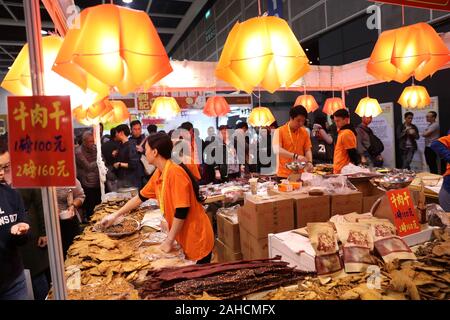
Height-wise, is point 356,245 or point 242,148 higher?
point 242,148

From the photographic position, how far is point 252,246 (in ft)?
10.4

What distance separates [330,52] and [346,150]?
594 cm

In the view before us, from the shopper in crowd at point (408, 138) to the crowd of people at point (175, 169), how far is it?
21mm

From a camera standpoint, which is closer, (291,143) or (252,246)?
(252,246)

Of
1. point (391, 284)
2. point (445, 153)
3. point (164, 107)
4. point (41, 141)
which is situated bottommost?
point (391, 284)

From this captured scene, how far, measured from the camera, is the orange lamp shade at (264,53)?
215cm

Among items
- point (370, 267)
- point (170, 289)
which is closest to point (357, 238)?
point (370, 267)

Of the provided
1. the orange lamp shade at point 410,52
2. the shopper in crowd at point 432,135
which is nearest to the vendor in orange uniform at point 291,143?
the orange lamp shade at point 410,52

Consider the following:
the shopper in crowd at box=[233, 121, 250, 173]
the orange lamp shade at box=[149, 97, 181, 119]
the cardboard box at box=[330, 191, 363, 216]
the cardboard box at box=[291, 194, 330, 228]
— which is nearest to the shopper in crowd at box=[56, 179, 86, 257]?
the cardboard box at box=[291, 194, 330, 228]

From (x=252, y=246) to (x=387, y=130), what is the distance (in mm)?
7009

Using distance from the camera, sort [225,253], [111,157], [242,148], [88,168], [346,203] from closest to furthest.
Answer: [346,203] → [225,253] → [88,168] → [111,157] → [242,148]

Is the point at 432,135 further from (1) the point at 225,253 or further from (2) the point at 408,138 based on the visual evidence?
(1) the point at 225,253

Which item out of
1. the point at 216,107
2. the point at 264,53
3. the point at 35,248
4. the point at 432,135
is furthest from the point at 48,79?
the point at 432,135

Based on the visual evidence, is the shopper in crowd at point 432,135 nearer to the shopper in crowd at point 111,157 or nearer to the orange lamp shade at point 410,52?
the orange lamp shade at point 410,52
